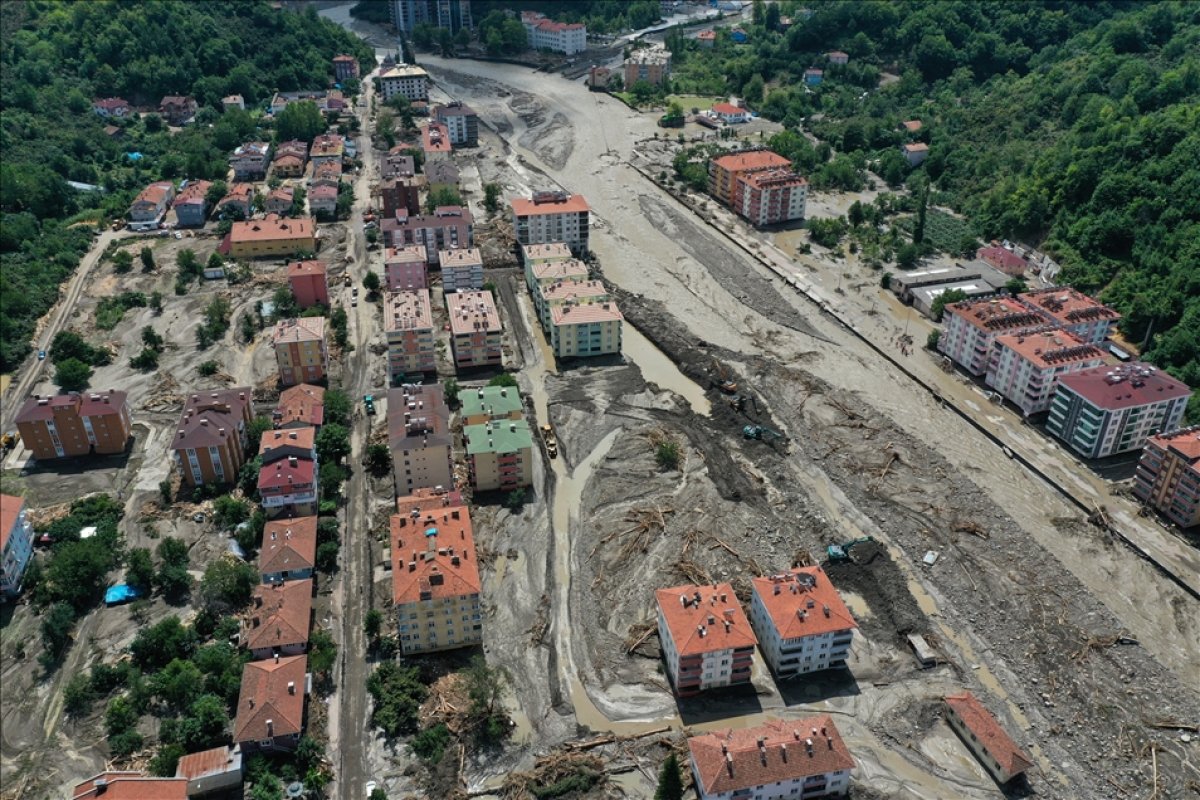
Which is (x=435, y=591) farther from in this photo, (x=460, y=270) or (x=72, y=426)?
(x=460, y=270)

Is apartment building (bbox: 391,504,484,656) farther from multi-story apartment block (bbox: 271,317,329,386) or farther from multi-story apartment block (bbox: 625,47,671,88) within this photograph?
multi-story apartment block (bbox: 625,47,671,88)

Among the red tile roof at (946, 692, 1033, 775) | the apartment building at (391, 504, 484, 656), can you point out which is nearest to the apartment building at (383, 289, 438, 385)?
the apartment building at (391, 504, 484, 656)

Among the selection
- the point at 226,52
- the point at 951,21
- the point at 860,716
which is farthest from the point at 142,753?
the point at 951,21

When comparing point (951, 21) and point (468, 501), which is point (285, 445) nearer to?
point (468, 501)

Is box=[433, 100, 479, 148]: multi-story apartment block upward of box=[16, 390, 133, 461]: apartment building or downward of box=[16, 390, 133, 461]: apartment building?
upward

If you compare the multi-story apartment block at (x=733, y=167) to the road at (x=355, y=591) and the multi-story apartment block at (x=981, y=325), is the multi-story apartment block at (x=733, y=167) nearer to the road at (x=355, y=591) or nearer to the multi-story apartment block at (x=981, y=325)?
the multi-story apartment block at (x=981, y=325)

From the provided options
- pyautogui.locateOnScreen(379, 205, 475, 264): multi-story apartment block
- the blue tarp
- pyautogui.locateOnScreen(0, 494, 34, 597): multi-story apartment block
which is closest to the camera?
pyautogui.locateOnScreen(0, 494, 34, 597): multi-story apartment block

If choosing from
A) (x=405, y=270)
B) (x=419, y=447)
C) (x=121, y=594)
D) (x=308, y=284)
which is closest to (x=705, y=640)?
(x=419, y=447)
